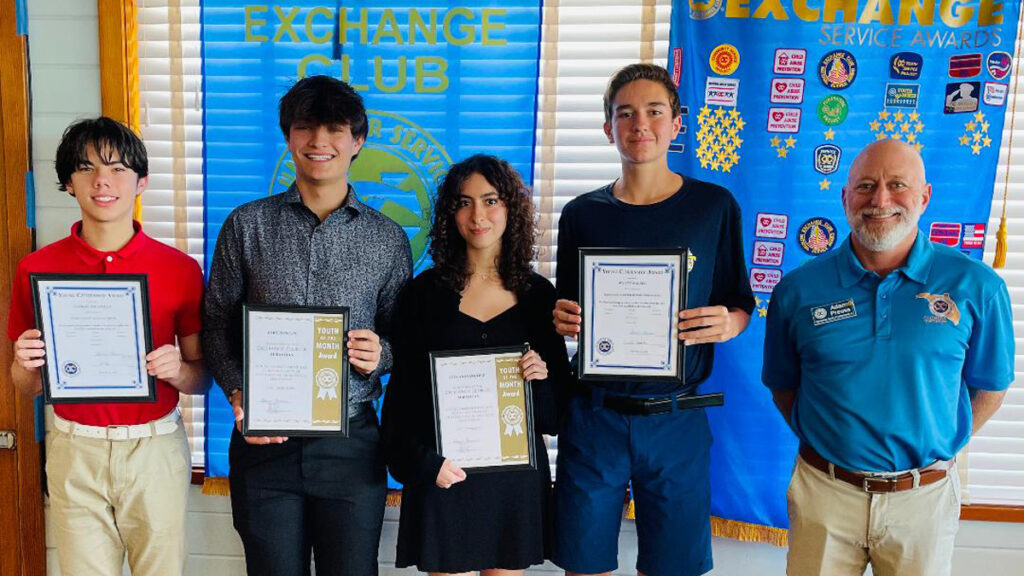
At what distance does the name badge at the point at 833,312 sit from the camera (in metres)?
1.77

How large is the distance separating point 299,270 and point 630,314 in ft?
3.00

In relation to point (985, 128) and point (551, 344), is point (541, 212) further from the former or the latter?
point (985, 128)

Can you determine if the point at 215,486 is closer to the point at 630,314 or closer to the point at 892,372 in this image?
the point at 630,314

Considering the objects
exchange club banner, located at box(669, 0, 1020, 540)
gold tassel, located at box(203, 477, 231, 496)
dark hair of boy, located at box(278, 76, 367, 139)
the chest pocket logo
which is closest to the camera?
the chest pocket logo

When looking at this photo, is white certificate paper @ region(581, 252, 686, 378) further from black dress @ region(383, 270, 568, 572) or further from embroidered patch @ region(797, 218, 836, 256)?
embroidered patch @ region(797, 218, 836, 256)

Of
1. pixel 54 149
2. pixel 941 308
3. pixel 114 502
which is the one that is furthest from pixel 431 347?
pixel 54 149

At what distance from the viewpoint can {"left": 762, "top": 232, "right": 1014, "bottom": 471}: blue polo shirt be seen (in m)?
1.71

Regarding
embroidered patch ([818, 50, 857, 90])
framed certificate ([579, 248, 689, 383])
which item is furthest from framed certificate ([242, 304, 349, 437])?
embroidered patch ([818, 50, 857, 90])

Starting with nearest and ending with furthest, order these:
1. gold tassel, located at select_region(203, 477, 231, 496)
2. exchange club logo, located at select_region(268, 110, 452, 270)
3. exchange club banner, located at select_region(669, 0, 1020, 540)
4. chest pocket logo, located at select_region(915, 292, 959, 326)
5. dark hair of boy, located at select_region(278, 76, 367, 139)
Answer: chest pocket logo, located at select_region(915, 292, 959, 326), dark hair of boy, located at select_region(278, 76, 367, 139), exchange club banner, located at select_region(669, 0, 1020, 540), exchange club logo, located at select_region(268, 110, 452, 270), gold tassel, located at select_region(203, 477, 231, 496)

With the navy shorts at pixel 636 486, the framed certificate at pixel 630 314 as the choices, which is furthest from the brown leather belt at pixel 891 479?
the framed certificate at pixel 630 314

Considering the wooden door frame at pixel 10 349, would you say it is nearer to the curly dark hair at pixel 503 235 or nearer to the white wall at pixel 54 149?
the white wall at pixel 54 149

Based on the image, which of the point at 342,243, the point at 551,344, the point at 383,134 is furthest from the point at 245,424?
the point at 383,134

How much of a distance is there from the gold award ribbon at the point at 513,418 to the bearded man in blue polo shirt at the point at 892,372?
0.79 metres

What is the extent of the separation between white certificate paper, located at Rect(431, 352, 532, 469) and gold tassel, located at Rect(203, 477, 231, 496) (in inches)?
47.3
